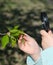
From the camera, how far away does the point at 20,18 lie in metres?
6.31

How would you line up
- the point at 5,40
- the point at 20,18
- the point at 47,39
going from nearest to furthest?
the point at 5,40, the point at 47,39, the point at 20,18

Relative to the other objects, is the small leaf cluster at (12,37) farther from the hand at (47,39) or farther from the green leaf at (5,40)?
the hand at (47,39)

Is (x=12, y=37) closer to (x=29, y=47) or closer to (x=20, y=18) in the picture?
(x=29, y=47)

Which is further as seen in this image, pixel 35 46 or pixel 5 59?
pixel 5 59

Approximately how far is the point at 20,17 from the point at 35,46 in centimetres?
429

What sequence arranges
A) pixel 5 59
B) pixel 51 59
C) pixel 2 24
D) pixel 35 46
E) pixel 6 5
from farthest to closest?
pixel 6 5
pixel 2 24
pixel 5 59
pixel 35 46
pixel 51 59

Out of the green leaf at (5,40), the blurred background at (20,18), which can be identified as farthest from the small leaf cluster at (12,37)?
the blurred background at (20,18)

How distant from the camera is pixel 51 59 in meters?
1.80

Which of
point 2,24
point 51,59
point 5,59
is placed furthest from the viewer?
point 2,24

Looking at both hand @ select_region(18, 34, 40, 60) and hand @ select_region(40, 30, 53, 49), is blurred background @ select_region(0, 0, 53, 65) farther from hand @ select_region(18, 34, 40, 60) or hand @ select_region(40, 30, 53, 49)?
hand @ select_region(40, 30, 53, 49)

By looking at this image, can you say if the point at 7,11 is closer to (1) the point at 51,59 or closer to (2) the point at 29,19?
(2) the point at 29,19

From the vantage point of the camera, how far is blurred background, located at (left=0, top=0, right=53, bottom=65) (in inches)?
182

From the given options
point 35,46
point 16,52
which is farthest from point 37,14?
point 35,46

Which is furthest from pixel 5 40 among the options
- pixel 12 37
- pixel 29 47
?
pixel 29 47
